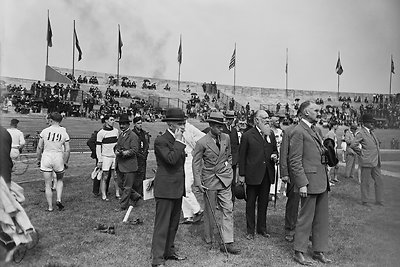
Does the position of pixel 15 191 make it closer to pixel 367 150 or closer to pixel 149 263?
pixel 149 263

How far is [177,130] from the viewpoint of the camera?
129 inches

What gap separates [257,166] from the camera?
13.9ft

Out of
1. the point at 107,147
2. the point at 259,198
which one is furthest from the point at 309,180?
the point at 107,147

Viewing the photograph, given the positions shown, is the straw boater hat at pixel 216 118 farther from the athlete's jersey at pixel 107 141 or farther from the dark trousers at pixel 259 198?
the athlete's jersey at pixel 107 141

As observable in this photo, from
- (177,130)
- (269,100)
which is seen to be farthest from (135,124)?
(269,100)

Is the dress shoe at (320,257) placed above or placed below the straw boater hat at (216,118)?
below

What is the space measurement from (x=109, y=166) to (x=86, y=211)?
1001 mm

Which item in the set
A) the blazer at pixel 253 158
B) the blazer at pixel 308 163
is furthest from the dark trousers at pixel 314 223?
the blazer at pixel 253 158

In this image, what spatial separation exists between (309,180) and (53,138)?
3.09 m

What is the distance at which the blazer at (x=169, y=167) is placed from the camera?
3.25 m

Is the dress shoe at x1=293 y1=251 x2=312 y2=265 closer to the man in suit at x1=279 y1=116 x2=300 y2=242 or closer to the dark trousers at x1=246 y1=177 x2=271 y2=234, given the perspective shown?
the man in suit at x1=279 y1=116 x2=300 y2=242

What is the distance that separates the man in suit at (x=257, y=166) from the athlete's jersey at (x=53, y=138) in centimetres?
224

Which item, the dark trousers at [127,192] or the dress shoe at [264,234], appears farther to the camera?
the dark trousers at [127,192]

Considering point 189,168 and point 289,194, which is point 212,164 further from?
point 289,194
